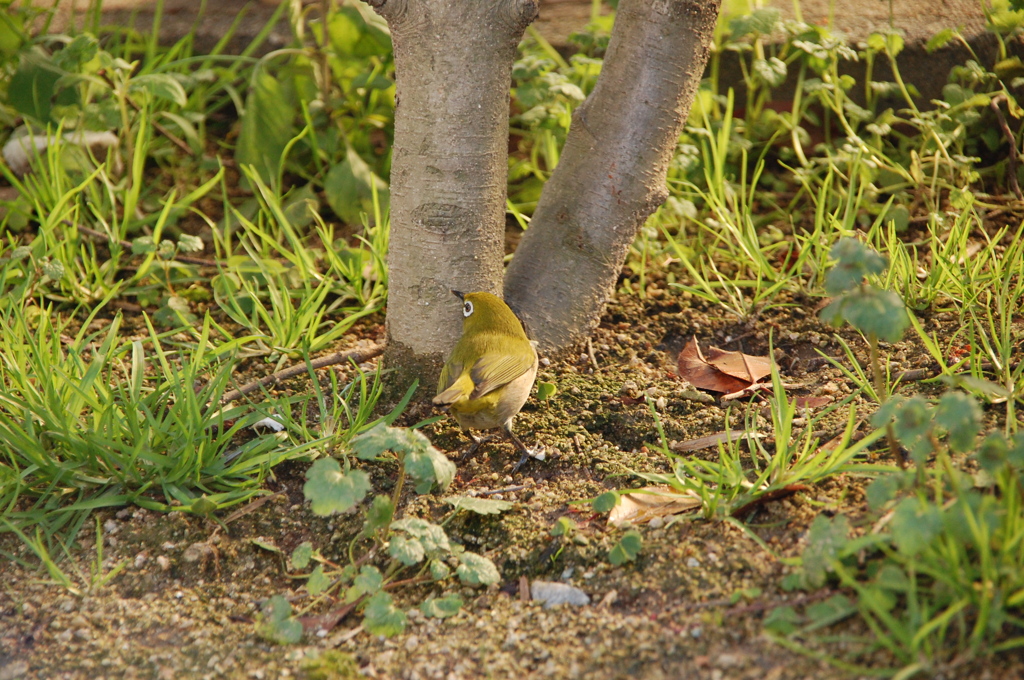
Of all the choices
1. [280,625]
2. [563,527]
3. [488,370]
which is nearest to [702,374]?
[488,370]

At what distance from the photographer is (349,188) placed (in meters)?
4.07

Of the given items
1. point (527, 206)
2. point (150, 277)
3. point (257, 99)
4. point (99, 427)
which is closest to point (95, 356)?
point (99, 427)

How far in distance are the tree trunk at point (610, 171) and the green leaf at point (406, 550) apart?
49.5 inches

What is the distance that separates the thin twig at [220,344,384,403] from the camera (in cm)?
308

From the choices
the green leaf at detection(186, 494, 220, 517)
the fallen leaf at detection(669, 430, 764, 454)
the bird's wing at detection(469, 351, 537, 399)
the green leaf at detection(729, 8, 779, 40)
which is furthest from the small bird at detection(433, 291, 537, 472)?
the green leaf at detection(729, 8, 779, 40)

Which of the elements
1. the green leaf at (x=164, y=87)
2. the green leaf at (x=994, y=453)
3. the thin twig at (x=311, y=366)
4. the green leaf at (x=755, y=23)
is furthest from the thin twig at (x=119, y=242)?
the green leaf at (x=994, y=453)

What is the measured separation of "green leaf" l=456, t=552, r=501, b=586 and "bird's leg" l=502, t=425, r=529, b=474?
54 cm

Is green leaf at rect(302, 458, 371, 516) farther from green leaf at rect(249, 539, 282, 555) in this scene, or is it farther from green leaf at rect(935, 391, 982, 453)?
green leaf at rect(935, 391, 982, 453)

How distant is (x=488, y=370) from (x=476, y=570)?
709 millimetres

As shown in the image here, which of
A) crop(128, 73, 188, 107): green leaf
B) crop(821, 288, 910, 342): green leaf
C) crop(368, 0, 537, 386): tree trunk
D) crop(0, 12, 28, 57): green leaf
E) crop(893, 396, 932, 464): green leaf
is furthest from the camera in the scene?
crop(0, 12, 28, 57): green leaf

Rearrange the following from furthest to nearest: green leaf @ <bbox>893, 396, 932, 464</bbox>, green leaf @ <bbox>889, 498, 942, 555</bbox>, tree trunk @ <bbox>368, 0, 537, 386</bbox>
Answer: tree trunk @ <bbox>368, 0, 537, 386</bbox> → green leaf @ <bbox>893, 396, 932, 464</bbox> → green leaf @ <bbox>889, 498, 942, 555</bbox>

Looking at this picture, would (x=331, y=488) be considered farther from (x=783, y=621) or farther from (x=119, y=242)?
(x=119, y=242)

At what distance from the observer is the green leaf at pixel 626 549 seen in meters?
2.32

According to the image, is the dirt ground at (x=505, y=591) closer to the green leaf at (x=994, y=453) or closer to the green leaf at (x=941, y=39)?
the green leaf at (x=994, y=453)
